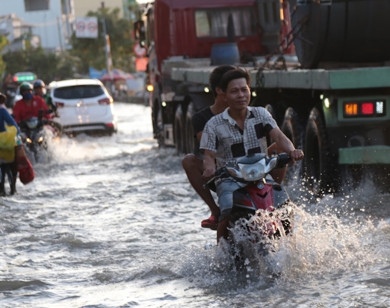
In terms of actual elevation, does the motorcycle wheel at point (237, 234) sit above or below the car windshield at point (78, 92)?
above

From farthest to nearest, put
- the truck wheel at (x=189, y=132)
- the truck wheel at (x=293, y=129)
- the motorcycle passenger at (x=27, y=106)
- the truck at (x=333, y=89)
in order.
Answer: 1. the motorcycle passenger at (x=27, y=106)
2. the truck wheel at (x=189, y=132)
3. the truck wheel at (x=293, y=129)
4. the truck at (x=333, y=89)

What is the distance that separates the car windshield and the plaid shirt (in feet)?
71.7

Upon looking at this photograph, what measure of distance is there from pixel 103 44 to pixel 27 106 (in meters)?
98.6

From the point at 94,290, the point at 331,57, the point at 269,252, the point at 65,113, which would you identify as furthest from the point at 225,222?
the point at 65,113

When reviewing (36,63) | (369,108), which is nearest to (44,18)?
(36,63)

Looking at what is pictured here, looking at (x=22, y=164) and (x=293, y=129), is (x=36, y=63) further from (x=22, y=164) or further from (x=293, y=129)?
(x=293, y=129)

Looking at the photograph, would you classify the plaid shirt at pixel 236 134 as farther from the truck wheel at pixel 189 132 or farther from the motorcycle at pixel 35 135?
the motorcycle at pixel 35 135

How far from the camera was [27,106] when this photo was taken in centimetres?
2138

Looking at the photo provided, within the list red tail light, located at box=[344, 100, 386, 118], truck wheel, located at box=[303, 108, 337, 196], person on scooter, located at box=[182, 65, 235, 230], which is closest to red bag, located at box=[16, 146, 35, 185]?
truck wheel, located at box=[303, 108, 337, 196]

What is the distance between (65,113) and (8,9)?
11217 centimetres

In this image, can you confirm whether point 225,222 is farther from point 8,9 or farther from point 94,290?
point 8,9

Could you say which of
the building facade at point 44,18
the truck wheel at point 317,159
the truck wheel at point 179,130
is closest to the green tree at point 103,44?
the building facade at point 44,18

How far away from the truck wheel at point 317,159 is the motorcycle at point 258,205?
4125 mm

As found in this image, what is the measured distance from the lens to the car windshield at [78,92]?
29.7m
